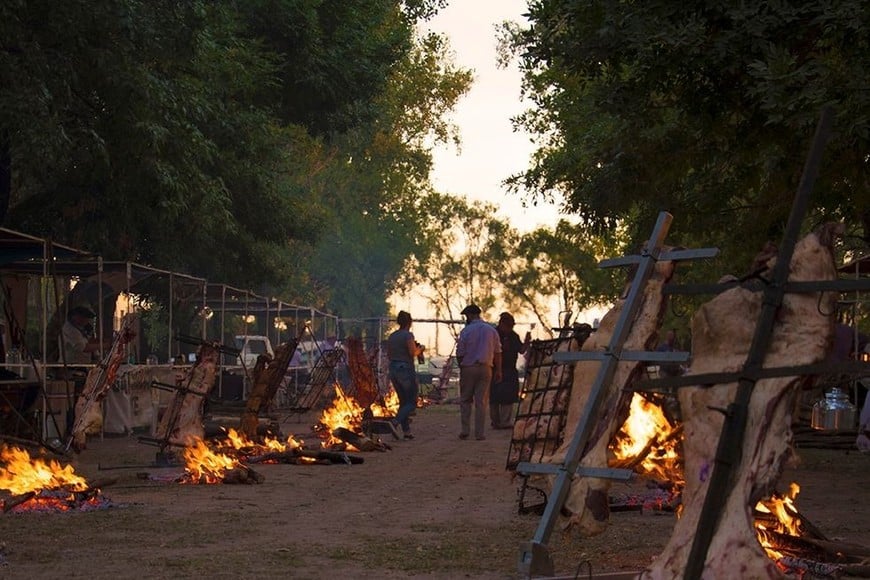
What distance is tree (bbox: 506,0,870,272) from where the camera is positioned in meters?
14.1

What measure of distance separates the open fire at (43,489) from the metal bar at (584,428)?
255 inches

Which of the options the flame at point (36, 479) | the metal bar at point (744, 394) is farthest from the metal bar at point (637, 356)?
the flame at point (36, 479)

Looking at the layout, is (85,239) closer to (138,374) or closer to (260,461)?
(138,374)

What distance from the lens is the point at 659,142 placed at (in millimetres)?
18703

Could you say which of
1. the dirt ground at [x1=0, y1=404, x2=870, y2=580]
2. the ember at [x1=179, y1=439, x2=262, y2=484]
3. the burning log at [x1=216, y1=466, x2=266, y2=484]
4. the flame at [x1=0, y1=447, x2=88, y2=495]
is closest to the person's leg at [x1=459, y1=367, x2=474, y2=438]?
the dirt ground at [x1=0, y1=404, x2=870, y2=580]

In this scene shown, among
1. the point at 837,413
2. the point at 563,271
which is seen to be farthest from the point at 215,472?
the point at 563,271

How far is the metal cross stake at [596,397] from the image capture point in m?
7.31

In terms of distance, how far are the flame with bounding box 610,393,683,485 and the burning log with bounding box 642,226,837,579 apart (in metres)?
2.81

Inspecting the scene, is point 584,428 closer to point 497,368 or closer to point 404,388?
point 404,388

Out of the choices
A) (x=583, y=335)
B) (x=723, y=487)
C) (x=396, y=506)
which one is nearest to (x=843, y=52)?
(x=583, y=335)

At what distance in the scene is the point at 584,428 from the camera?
729 centimetres

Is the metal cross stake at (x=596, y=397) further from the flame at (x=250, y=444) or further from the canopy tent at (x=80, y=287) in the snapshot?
the flame at (x=250, y=444)

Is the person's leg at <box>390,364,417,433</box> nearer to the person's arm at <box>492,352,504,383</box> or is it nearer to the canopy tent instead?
the person's arm at <box>492,352,504,383</box>

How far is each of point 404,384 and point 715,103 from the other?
34.2ft
